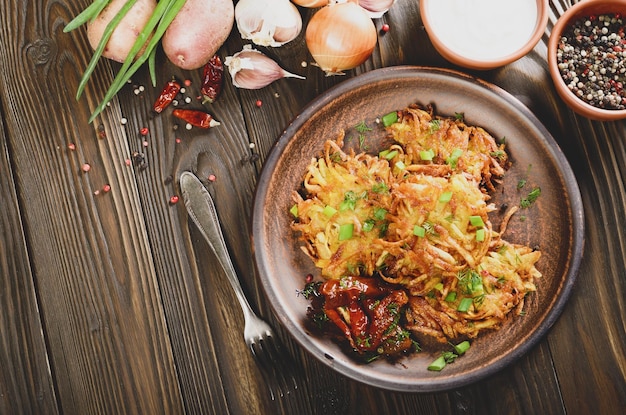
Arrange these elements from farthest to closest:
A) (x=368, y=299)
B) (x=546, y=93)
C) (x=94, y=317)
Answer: (x=94, y=317)
(x=546, y=93)
(x=368, y=299)

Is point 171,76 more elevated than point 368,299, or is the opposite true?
point 171,76

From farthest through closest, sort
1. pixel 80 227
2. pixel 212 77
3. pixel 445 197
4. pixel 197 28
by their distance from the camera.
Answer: pixel 80 227 → pixel 212 77 → pixel 197 28 → pixel 445 197

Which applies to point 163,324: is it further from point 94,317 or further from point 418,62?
point 418,62

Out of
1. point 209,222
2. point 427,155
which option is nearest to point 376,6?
point 427,155

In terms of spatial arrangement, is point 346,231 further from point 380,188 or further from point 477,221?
point 477,221

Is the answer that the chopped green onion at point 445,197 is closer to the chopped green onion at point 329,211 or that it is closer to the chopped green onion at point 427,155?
the chopped green onion at point 427,155

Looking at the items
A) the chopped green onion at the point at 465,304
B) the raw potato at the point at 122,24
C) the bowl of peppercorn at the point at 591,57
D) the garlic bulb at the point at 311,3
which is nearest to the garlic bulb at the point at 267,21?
the garlic bulb at the point at 311,3

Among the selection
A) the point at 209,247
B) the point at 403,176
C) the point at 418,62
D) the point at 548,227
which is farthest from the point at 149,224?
the point at 548,227

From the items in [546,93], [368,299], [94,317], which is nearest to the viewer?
[368,299]
